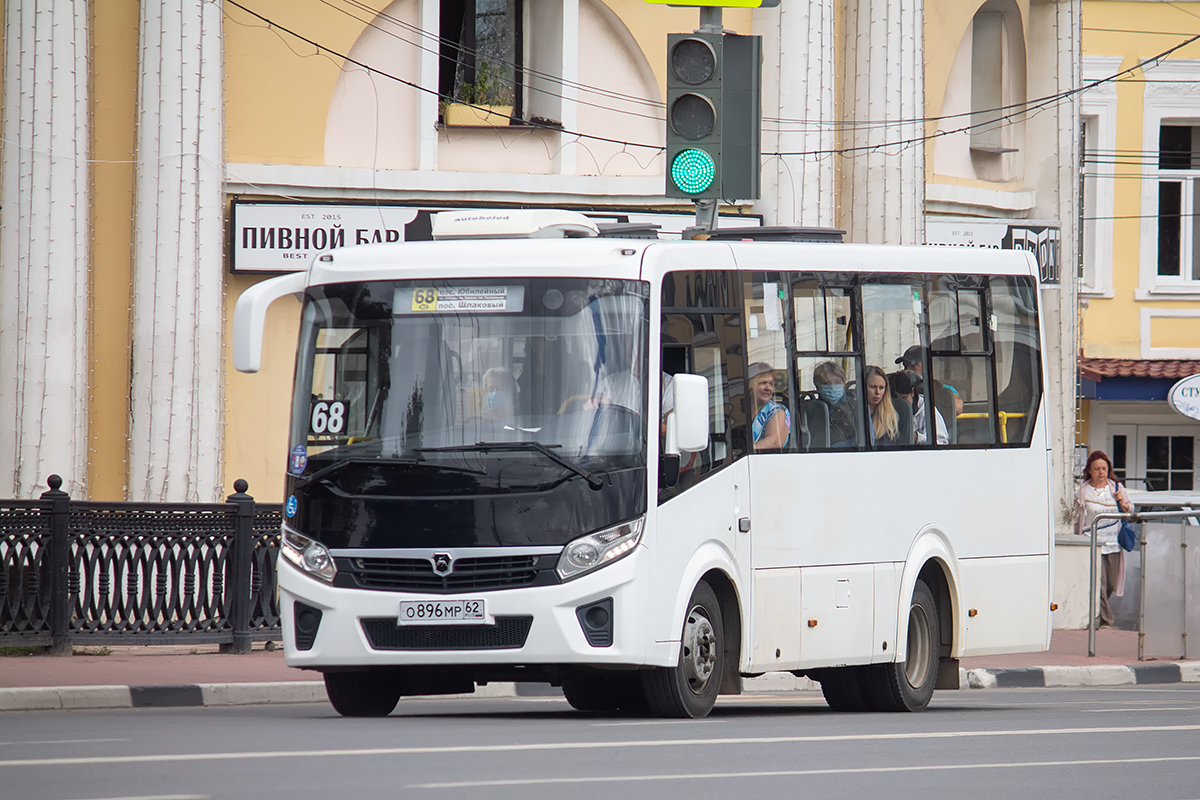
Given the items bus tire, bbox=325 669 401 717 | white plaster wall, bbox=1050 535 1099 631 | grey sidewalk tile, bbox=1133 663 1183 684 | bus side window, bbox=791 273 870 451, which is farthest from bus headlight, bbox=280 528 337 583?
white plaster wall, bbox=1050 535 1099 631

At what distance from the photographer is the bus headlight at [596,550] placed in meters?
10.9

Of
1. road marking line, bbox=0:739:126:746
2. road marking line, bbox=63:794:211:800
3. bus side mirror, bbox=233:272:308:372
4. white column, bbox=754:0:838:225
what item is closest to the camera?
road marking line, bbox=63:794:211:800

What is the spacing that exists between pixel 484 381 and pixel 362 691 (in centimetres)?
206

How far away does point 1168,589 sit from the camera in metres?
20.1

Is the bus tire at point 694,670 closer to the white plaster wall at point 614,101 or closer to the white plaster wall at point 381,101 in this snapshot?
the white plaster wall at point 381,101

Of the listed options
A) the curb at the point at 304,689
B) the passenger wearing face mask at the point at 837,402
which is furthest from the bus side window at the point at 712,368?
the curb at the point at 304,689

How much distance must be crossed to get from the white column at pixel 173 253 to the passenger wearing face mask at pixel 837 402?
8929 mm

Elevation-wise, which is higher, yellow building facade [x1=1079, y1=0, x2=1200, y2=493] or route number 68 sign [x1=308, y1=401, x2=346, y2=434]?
yellow building facade [x1=1079, y1=0, x2=1200, y2=493]

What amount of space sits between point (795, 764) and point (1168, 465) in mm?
28505

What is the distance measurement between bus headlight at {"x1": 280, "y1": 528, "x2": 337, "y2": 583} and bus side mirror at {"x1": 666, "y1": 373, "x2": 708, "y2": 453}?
1986 millimetres

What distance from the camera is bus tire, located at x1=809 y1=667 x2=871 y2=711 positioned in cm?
1370

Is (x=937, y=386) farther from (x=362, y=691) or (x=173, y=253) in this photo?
(x=173, y=253)

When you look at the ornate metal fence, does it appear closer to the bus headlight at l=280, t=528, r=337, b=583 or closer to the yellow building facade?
the bus headlight at l=280, t=528, r=337, b=583

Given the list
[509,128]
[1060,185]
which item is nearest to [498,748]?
[509,128]
